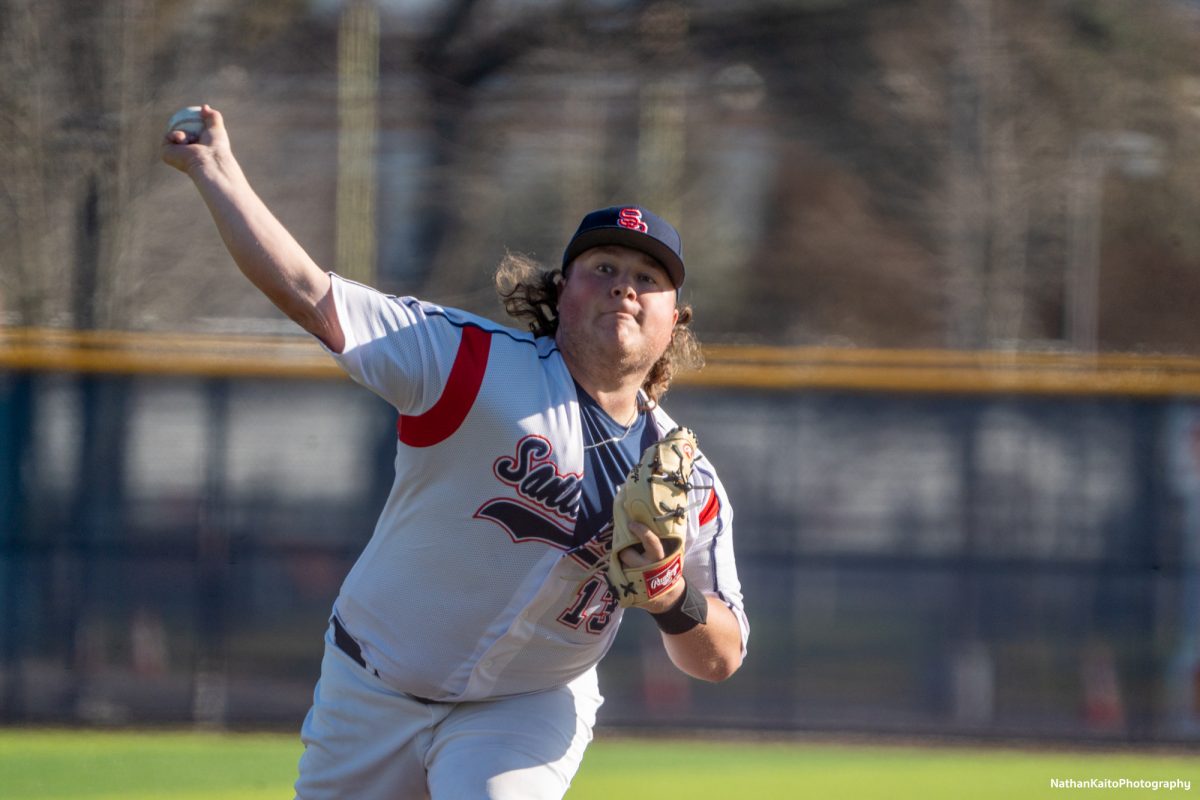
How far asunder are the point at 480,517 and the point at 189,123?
0.99m

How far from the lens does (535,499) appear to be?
3.06m

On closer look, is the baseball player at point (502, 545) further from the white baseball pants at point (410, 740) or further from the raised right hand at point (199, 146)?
the raised right hand at point (199, 146)

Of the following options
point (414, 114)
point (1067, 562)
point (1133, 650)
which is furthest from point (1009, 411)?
point (414, 114)

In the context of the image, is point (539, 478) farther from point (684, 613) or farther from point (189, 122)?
point (189, 122)

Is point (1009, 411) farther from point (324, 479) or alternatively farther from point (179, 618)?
point (179, 618)

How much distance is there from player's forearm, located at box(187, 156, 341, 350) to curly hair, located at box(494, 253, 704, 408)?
755 mm

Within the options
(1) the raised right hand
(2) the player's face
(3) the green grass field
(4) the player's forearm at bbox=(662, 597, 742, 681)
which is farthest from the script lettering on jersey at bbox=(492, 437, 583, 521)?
(3) the green grass field

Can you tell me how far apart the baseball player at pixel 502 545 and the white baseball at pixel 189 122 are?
0.38 meters

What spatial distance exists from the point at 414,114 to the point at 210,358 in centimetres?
649

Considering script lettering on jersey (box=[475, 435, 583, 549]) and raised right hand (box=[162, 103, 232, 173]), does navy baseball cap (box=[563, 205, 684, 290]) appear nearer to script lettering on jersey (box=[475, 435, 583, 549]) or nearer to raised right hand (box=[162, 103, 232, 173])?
script lettering on jersey (box=[475, 435, 583, 549])

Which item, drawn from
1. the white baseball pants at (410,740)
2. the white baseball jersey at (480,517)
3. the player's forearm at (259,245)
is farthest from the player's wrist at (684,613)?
the player's forearm at (259,245)

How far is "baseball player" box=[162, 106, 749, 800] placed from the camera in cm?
301

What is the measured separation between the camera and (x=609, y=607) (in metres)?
3.21

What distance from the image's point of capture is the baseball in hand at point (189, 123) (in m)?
2.76
